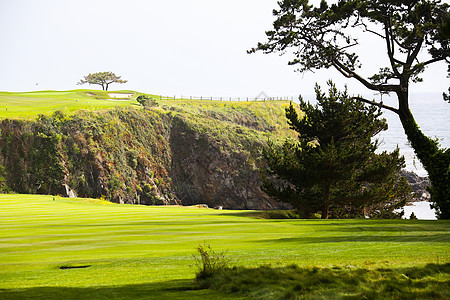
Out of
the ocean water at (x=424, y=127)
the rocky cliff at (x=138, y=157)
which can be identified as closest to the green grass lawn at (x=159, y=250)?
the rocky cliff at (x=138, y=157)

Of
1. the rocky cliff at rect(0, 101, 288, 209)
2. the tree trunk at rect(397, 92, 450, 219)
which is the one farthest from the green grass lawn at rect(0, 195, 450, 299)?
the rocky cliff at rect(0, 101, 288, 209)

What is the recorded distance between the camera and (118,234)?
1898 centimetres

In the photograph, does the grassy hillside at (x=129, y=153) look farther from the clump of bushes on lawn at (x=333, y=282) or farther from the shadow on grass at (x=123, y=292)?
the clump of bushes on lawn at (x=333, y=282)

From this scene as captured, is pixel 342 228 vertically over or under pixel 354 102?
under

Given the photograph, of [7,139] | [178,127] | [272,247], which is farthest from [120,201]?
[272,247]

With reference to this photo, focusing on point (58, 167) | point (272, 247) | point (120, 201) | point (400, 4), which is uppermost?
point (400, 4)

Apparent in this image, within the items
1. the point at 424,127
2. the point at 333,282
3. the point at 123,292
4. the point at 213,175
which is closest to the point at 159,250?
the point at 123,292

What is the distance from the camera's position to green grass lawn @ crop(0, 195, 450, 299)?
945cm

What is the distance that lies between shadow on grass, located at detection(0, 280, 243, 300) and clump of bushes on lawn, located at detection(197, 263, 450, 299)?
41cm

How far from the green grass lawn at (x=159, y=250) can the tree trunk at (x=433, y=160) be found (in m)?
7.92

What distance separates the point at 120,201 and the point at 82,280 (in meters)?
54.6

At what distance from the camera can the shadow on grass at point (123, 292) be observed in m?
7.95

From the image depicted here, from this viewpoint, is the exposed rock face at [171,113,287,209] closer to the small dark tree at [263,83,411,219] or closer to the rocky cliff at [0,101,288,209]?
the rocky cliff at [0,101,288,209]

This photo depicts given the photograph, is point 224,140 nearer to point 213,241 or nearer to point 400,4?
point 400,4
